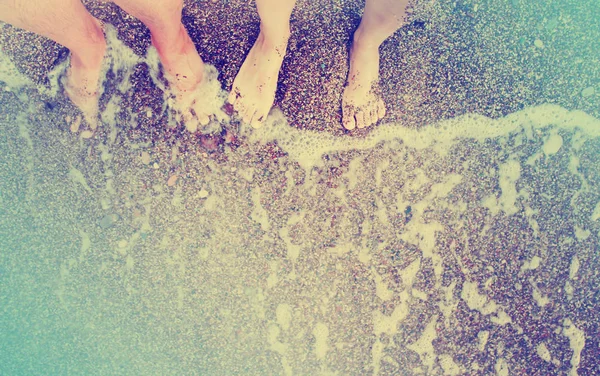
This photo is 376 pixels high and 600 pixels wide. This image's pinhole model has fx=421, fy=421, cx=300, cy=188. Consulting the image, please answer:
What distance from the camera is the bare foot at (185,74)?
1.97 metres

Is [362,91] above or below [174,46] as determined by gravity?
below

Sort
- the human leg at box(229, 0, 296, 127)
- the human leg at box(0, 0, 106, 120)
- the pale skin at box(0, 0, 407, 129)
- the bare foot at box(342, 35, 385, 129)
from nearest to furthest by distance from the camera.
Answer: the human leg at box(0, 0, 106, 120) → the pale skin at box(0, 0, 407, 129) → the human leg at box(229, 0, 296, 127) → the bare foot at box(342, 35, 385, 129)

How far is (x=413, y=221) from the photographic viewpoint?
2.18 metres

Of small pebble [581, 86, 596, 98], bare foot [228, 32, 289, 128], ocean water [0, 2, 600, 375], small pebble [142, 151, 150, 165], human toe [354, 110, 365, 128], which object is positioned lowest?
ocean water [0, 2, 600, 375]

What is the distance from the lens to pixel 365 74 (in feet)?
6.86

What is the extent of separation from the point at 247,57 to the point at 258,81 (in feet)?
0.48

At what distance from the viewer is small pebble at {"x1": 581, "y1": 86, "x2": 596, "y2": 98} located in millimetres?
2197

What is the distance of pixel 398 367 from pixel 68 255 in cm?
181

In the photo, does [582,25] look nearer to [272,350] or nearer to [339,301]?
[339,301]

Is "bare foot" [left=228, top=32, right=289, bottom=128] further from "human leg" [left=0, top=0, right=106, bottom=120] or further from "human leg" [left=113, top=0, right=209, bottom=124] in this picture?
"human leg" [left=0, top=0, right=106, bottom=120]

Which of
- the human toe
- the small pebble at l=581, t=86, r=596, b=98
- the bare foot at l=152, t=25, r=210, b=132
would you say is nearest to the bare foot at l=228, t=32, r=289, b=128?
the bare foot at l=152, t=25, r=210, b=132

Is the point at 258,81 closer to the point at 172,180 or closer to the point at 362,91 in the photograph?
the point at 362,91

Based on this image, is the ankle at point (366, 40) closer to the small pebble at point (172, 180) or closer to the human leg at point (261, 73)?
the human leg at point (261, 73)

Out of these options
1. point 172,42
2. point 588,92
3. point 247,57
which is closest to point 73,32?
point 172,42
